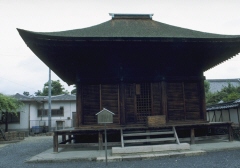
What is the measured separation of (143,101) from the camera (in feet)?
30.1

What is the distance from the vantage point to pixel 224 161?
6.25m

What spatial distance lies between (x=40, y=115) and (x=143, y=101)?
749 inches

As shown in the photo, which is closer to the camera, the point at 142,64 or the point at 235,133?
the point at 142,64

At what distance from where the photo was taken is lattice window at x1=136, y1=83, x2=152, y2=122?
356 inches

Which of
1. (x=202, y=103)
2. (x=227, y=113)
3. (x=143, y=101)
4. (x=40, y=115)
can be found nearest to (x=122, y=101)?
(x=143, y=101)

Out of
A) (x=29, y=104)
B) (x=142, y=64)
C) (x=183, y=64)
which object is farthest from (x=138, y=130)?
(x=29, y=104)

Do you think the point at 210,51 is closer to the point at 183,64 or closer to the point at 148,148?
the point at 183,64

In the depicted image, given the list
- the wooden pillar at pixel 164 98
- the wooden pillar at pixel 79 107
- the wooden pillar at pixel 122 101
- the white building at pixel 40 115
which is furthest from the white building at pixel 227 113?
the white building at pixel 40 115

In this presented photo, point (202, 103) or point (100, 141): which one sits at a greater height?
point (202, 103)

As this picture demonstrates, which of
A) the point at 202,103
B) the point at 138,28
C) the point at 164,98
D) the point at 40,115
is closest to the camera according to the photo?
the point at 164,98

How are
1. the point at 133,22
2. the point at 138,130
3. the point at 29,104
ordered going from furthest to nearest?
1. the point at 29,104
2. the point at 133,22
3. the point at 138,130

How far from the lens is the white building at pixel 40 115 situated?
22.3 m

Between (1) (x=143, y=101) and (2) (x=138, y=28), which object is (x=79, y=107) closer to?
(1) (x=143, y=101)

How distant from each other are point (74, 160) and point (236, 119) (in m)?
9.95
